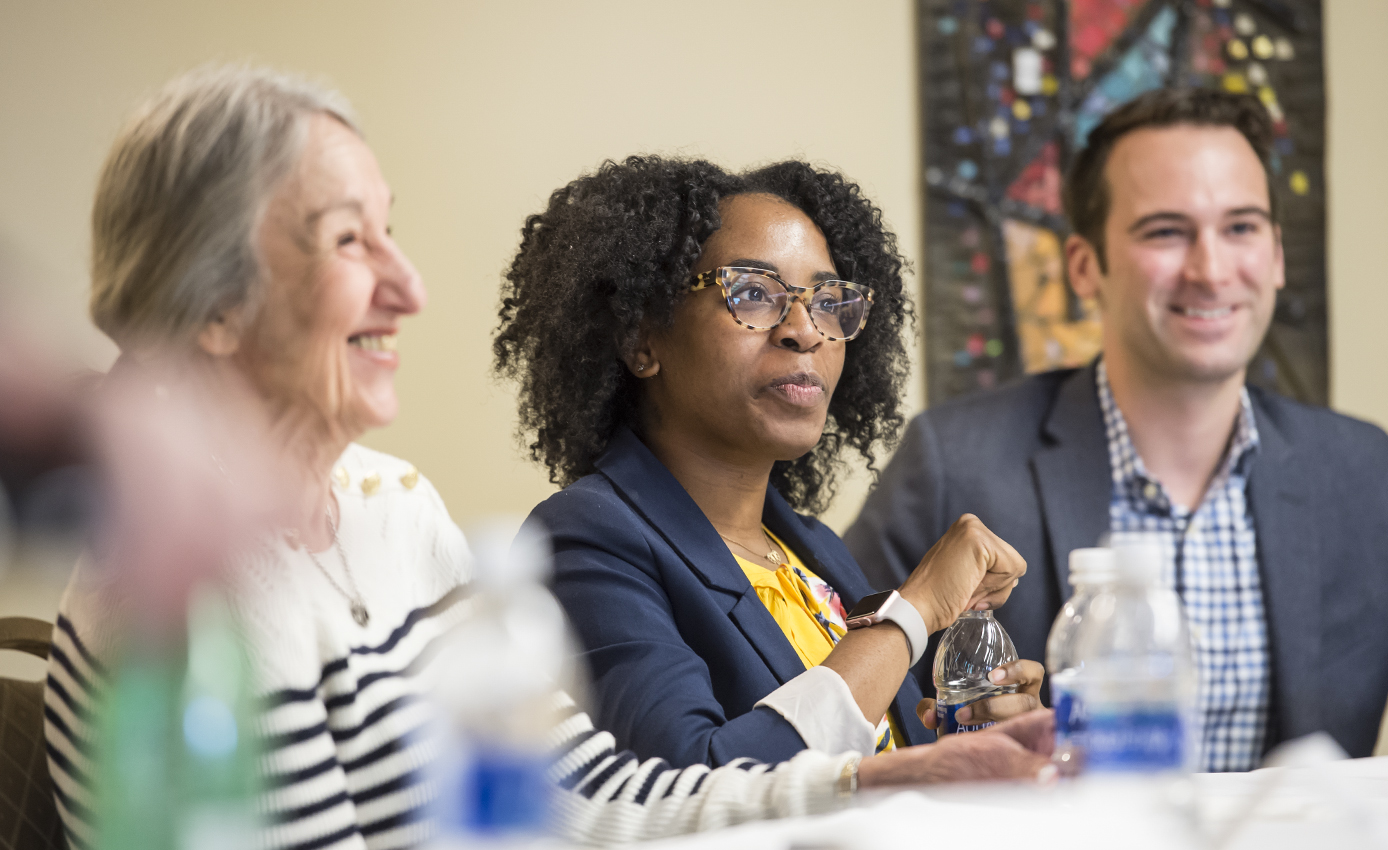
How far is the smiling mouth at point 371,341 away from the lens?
108 centimetres

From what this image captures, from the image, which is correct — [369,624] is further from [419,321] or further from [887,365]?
[419,321]

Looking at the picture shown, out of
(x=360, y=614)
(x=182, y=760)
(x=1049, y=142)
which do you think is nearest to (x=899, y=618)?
(x=360, y=614)

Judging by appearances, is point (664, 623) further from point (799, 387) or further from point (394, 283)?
point (394, 283)

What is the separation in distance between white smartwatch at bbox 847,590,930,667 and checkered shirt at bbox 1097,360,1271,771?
1.00m

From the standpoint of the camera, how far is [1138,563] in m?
1.04

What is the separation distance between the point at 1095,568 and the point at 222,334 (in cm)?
81

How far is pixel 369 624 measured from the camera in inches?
42.8

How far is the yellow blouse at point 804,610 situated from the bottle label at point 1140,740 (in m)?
0.65

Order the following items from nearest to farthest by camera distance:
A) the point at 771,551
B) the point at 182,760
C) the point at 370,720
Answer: the point at 182,760
the point at 370,720
the point at 771,551

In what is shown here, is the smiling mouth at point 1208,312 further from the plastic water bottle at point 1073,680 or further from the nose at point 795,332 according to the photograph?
the plastic water bottle at point 1073,680

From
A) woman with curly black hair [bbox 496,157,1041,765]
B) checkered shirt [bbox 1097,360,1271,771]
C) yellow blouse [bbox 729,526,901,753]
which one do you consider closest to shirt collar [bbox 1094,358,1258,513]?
checkered shirt [bbox 1097,360,1271,771]

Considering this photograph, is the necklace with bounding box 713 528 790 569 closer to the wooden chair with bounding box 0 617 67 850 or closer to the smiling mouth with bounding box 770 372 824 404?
the smiling mouth with bounding box 770 372 824 404

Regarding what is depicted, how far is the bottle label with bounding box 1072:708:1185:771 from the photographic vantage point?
0.94m

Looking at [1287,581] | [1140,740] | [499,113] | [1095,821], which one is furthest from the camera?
[499,113]
